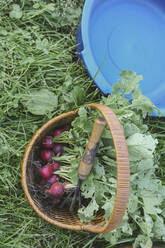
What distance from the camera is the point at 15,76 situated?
1.51m

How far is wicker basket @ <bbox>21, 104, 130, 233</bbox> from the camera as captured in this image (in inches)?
34.8

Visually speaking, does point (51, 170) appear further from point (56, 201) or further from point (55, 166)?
point (56, 201)

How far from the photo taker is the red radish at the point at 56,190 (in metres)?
1.33

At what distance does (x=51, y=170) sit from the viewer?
1399 mm

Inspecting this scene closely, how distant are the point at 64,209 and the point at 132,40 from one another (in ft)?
3.64

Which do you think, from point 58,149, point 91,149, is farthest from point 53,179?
point 91,149

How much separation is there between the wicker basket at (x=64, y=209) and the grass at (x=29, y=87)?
13 centimetres

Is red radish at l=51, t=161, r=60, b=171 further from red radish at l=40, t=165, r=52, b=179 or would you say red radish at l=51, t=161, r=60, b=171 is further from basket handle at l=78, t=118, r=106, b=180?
basket handle at l=78, t=118, r=106, b=180

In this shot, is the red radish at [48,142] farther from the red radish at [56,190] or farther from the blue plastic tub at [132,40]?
the blue plastic tub at [132,40]

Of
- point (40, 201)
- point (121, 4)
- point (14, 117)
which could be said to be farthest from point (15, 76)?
point (121, 4)

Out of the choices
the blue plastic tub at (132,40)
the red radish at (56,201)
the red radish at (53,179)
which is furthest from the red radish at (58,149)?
the blue plastic tub at (132,40)

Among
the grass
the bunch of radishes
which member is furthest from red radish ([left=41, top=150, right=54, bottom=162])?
the grass

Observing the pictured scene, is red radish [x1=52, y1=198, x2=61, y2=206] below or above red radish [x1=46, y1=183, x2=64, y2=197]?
below

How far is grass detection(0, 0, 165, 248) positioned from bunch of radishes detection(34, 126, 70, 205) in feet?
0.43
